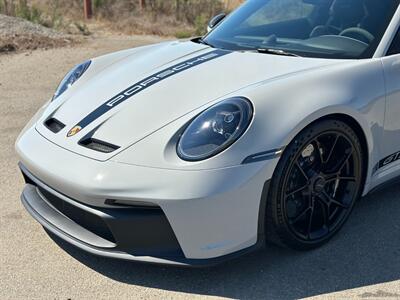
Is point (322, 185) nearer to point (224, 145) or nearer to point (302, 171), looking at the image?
point (302, 171)

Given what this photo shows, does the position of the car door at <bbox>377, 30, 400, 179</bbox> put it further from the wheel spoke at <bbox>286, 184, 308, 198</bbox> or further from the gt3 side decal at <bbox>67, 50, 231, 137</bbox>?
the gt3 side decal at <bbox>67, 50, 231, 137</bbox>

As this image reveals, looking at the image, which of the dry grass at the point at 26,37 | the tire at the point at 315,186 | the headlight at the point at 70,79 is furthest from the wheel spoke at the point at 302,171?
the dry grass at the point at 26,37

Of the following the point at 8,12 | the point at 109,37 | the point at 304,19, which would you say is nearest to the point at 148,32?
the point at 109,37

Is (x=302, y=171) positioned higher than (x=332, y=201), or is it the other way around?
(x=302, y=171)

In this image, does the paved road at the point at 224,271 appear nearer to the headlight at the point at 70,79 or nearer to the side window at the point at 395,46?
the headlight at the point at 70,79

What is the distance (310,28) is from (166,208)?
72.8 inches

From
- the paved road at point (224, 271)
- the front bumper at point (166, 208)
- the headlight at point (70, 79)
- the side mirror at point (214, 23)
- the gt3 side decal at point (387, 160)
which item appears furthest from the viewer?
the side mirror at point (214, 23)

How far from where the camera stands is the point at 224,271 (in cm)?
291

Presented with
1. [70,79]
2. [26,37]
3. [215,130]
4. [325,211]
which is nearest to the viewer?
[215,130]

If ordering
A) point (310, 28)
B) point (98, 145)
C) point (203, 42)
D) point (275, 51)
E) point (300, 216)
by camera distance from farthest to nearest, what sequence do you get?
point (203, 42), point (310, 28), point (275, 51), point (300, 216), point (98, 145)

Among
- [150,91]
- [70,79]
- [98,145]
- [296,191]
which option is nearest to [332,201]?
[296,191]

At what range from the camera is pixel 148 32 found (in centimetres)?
1326

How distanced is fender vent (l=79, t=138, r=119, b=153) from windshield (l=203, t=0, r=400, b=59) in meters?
1.31

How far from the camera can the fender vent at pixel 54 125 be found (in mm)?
3098
